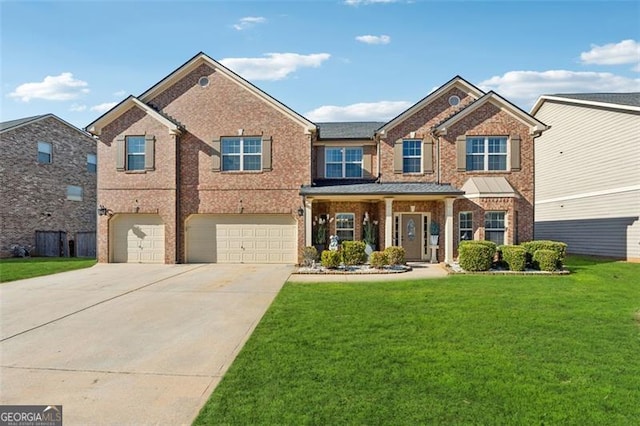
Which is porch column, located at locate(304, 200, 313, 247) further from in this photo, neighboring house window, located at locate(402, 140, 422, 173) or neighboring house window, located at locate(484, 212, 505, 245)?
neighboring house window, located at locate(484, 212, 505, 245)

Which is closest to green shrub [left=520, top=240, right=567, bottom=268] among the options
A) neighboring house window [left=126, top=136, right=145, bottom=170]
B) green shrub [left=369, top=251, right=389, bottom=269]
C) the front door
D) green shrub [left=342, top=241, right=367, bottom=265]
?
the front door

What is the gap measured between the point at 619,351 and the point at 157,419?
6.44 meters

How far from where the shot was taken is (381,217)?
16.9 meters

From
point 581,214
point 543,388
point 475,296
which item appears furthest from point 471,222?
point 543,388

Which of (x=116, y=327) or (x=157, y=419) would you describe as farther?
(x=116, y=327)

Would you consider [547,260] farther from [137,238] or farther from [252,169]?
[137,238]

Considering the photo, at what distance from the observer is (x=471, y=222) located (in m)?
16.0

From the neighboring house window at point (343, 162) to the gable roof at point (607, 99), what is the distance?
12530 millimetres

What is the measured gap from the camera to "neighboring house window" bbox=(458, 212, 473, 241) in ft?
52.6

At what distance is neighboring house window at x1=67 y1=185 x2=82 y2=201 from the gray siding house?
3194 centimetres

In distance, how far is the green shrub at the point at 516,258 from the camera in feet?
43.3

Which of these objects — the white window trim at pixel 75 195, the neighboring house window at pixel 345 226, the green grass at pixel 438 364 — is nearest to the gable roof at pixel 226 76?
the neighboring house window at pixel 345 226

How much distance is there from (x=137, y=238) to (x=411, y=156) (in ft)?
44.1

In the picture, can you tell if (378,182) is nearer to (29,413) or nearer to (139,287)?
Answer: (139,287)
